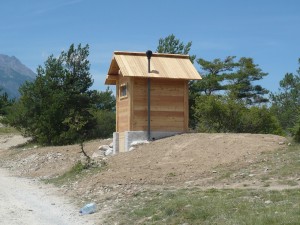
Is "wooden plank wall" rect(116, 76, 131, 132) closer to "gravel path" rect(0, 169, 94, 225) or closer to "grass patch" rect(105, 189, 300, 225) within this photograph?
"gravel path" rect(0, 169, 94, 225)

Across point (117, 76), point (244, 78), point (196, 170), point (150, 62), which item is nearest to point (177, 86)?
point (150, 62)

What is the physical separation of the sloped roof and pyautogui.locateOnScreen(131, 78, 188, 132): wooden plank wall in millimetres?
382

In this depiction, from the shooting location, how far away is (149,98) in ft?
68.0

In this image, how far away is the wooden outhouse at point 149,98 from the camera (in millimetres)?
20625

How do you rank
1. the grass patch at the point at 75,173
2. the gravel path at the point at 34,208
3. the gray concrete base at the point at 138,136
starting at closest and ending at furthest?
the gravel path at the point at 34,208 → the grass patch at the point at 75,173 → the gray concrete base at the point at 138,136

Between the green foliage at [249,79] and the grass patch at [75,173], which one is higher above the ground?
the green foliage at [249,79]

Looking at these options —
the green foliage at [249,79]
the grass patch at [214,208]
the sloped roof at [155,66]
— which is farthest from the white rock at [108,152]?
the green foliage at [249,79]

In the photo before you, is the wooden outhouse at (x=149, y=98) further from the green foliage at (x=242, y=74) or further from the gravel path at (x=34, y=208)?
the green foliage at (x=242, y=74)

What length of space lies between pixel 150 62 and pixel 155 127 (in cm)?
305

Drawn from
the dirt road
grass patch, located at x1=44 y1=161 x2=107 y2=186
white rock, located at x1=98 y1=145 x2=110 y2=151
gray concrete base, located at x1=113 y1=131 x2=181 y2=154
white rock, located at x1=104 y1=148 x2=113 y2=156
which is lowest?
the dirt road

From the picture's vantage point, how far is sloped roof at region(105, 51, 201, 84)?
20.8 m

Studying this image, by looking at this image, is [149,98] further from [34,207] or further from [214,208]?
[214,208]

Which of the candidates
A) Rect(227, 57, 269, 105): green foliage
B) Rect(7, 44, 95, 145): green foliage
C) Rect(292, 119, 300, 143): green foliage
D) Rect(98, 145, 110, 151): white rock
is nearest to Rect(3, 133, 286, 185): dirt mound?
Rect(292, 119, 300, 143): green foliage

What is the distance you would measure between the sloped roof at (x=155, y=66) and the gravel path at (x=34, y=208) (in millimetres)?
6789
